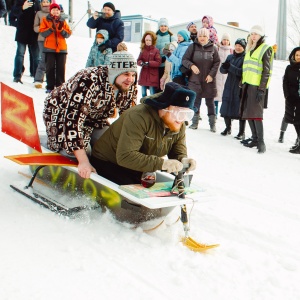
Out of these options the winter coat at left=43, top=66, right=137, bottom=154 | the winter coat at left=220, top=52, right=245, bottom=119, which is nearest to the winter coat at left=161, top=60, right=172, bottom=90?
the winter coat at left=220, top=52, right=245, bottom=119

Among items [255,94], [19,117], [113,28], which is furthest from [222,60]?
[19,117]

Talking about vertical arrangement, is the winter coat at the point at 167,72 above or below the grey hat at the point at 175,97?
above

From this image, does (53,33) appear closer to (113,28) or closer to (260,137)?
(113,28)

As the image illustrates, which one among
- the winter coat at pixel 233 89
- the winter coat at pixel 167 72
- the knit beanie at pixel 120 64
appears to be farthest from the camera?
the winter coat at pixel 167 72

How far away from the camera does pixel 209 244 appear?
9.62ft

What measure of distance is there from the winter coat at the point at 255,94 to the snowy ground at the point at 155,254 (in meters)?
1.76

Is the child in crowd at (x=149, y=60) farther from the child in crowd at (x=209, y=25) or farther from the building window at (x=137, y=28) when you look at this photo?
the building window at (x=137, y=28)

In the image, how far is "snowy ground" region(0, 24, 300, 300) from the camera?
2281mm

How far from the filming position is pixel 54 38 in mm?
7195

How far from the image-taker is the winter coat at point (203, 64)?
6.56 m

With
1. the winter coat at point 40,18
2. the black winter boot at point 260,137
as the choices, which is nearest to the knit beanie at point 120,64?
the black winter boot at point 260,137

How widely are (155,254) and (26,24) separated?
20.8ft

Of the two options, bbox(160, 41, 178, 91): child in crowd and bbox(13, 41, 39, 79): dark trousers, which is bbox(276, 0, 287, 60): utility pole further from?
bbox(13, 41, 39, 79): dark trousers

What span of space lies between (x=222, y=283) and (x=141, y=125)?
1158 millimetres
